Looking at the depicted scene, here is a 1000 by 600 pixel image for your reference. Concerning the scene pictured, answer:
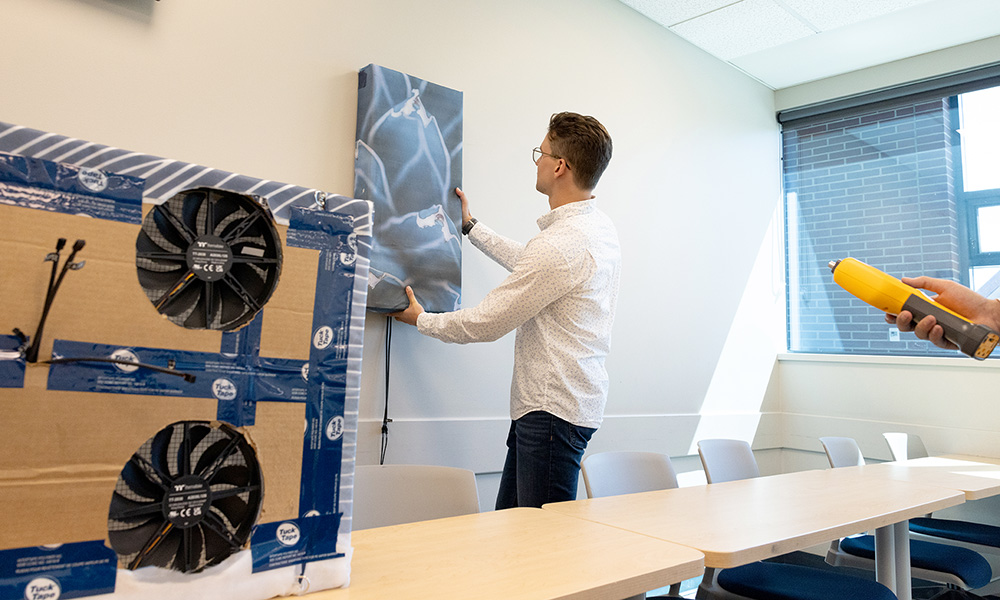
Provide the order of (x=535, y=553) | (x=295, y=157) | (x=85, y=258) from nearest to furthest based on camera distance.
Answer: (x=85, y=258) → (x=535, y=553) → (x=295, y=157)

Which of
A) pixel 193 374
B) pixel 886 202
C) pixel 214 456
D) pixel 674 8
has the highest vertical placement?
pixel 674 8

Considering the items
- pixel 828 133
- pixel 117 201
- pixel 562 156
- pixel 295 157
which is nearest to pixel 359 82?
pixel 295 157

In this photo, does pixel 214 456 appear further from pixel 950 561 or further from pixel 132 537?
pixel 950 561

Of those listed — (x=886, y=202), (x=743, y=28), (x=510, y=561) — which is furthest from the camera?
(x=886, y=202)

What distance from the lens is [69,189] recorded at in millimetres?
817

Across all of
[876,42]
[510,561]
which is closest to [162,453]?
[510,561]

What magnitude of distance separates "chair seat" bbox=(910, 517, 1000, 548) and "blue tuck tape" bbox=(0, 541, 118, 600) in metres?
3.33

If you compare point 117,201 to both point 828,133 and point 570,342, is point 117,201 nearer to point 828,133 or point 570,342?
point 570,342

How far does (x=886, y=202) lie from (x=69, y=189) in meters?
4.76

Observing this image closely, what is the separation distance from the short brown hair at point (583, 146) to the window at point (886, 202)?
2983 millimetres

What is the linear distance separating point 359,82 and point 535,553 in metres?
1.96

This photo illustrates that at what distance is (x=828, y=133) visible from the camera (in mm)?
4734

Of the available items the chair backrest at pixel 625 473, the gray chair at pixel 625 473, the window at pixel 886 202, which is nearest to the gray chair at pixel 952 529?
the window at pixel 886 202

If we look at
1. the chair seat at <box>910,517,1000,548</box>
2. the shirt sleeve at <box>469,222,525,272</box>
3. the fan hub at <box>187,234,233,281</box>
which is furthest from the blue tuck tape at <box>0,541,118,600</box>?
the chair seat at <box>910,517,1000,548</box>
